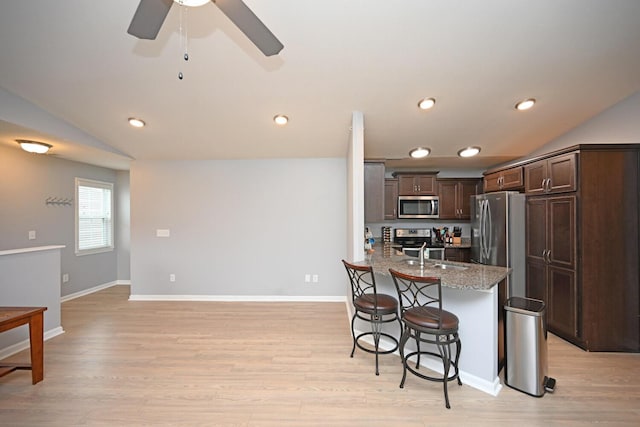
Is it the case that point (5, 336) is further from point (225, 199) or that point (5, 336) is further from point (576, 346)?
point (576, 346)

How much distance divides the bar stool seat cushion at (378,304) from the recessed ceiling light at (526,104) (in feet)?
8.81

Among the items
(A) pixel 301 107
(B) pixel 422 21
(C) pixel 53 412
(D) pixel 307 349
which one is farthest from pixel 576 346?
(C) pixel 53 412

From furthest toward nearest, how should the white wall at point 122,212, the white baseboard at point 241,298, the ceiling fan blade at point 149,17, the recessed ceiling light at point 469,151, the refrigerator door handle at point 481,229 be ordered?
1. the white wall at point 122,212
2. the white baseboard at point 241,298
3. the recessed ceiling light at point 469,151
4. the refrigerator door handle at point 481,229
5. the ceiling fan blade at point 149,17

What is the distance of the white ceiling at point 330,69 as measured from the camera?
216cm

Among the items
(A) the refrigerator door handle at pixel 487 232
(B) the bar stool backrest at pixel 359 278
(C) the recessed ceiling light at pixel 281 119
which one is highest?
(C) the recessed ceiling light at pixel 281 119

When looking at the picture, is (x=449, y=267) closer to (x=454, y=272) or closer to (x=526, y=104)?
(x=454, y=272)

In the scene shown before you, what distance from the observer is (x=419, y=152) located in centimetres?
434

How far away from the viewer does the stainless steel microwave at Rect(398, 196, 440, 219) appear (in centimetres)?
509

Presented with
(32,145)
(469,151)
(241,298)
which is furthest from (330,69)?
(32,145)

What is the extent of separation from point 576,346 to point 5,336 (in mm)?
5950

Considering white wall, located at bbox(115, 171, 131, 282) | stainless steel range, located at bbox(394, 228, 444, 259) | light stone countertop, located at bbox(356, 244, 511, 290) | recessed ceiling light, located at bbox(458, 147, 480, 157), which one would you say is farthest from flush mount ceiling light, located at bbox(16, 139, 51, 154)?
recessed ceiling light, located at bbox(458, 147, 480, 157)

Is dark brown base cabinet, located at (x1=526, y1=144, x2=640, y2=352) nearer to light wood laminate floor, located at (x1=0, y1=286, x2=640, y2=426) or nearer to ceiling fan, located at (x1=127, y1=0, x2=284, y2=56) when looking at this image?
light wood laminate floor, located at (x1=0, y1=286, x2=640, y2=426)

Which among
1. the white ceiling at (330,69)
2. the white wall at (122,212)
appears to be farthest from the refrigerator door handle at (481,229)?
the white wall at (122,212)

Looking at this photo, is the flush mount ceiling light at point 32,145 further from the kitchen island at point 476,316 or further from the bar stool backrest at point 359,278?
the kitchen island at point 476,316
